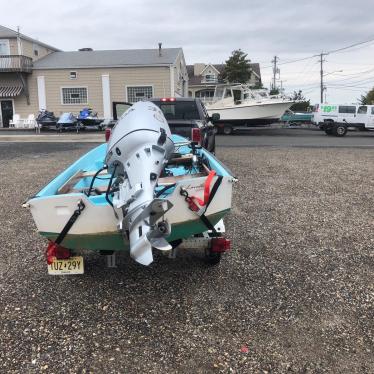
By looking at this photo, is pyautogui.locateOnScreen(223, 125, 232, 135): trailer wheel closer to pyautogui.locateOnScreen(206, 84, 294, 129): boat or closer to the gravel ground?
pyautogui.locateOnScreen(206, 84, 294, 129): boat

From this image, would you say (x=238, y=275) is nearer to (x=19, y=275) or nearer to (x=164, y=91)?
(x=19, y=275)

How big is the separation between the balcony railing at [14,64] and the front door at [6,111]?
2323mm

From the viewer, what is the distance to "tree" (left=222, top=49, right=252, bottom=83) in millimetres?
42375

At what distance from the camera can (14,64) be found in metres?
29.7

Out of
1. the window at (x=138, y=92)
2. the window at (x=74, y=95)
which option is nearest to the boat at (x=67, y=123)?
the window at (x=74, y=95)

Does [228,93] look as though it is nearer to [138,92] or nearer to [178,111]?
[138,92]

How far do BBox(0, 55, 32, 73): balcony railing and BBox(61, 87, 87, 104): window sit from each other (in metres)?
2.85

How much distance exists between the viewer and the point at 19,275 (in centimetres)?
412

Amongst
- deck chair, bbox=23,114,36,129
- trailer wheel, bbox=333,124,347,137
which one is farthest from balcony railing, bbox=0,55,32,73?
trailer wheel, bbox=333,124,347,137

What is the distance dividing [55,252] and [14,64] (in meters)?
29.7

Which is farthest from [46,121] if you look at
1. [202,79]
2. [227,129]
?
[202,79]


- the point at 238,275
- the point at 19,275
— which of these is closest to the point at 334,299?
the point at 238,275

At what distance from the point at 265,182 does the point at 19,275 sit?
220 inches

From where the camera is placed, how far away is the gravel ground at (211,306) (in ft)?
9.32
